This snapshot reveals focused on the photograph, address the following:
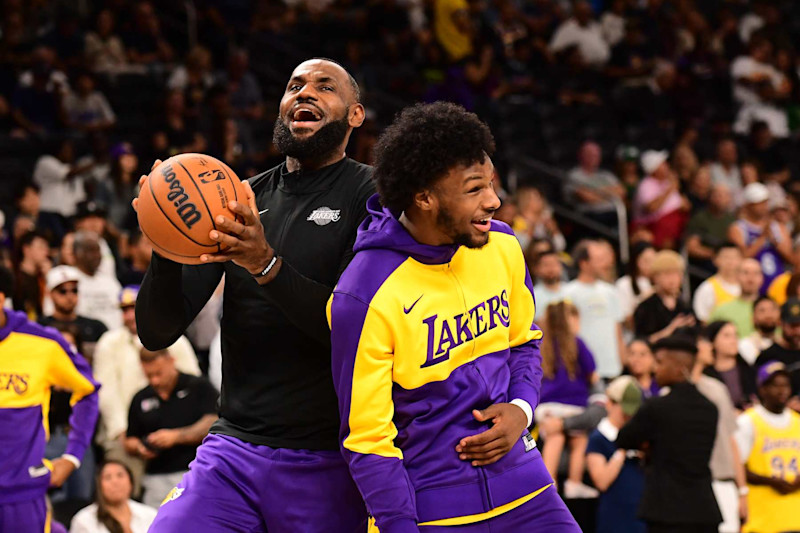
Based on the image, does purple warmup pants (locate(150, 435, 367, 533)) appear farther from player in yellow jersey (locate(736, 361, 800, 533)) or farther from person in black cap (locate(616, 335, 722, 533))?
player in yellow jersey (locate(736, 361, 800, 533))

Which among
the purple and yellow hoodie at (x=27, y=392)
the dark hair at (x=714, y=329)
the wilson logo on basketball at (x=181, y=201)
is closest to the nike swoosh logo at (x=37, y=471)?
the purple and yellow hoodie at (x=27, y=392)

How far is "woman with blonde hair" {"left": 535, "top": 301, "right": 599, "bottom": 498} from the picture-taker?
26.5 ft

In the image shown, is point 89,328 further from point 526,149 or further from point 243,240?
point 526,149

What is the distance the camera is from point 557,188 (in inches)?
552

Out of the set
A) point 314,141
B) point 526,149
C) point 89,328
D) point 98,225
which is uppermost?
point 526,149

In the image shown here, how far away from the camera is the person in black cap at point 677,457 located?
22.2 feet

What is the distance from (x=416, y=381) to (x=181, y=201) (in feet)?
2.73

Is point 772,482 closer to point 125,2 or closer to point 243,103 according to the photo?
point 243,103

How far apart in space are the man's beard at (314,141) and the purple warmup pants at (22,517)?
9.71ft

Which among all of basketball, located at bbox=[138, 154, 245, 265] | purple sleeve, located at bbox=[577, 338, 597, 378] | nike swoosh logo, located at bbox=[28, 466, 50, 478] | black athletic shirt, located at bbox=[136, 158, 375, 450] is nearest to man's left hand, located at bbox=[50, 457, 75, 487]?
nike swoosh logo, located at bbox=[28, 466, 50, 478]

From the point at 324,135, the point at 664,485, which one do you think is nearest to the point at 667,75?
the point at 664,485

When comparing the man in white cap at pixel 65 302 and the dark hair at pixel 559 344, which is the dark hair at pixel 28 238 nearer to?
the man in white cap at pixel 65 302

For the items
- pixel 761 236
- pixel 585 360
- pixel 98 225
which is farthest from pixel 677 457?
pixel 761 236

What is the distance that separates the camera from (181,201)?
3434mm
